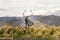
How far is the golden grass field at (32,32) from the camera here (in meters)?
2.12

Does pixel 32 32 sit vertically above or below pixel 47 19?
below

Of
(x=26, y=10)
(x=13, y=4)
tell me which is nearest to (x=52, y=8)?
(x=26, y=10)

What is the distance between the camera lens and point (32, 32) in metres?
2.15

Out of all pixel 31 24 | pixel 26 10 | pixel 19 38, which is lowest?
pixel 19 38

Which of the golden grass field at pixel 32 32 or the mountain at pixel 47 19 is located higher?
the mountain at pixel 47 19

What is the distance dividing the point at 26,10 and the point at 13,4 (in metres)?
0.17

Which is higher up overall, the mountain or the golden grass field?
the mountain

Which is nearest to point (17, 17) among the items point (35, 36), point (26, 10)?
point (26, 10)

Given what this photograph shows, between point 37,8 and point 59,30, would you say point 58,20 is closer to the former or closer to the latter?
point 59,30

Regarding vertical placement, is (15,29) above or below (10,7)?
below

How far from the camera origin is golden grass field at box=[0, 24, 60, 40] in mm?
2123

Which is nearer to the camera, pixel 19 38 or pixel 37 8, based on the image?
pixel 19 38

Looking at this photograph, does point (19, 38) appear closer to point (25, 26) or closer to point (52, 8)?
point (25, 26)

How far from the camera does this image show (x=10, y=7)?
2.26 metres
